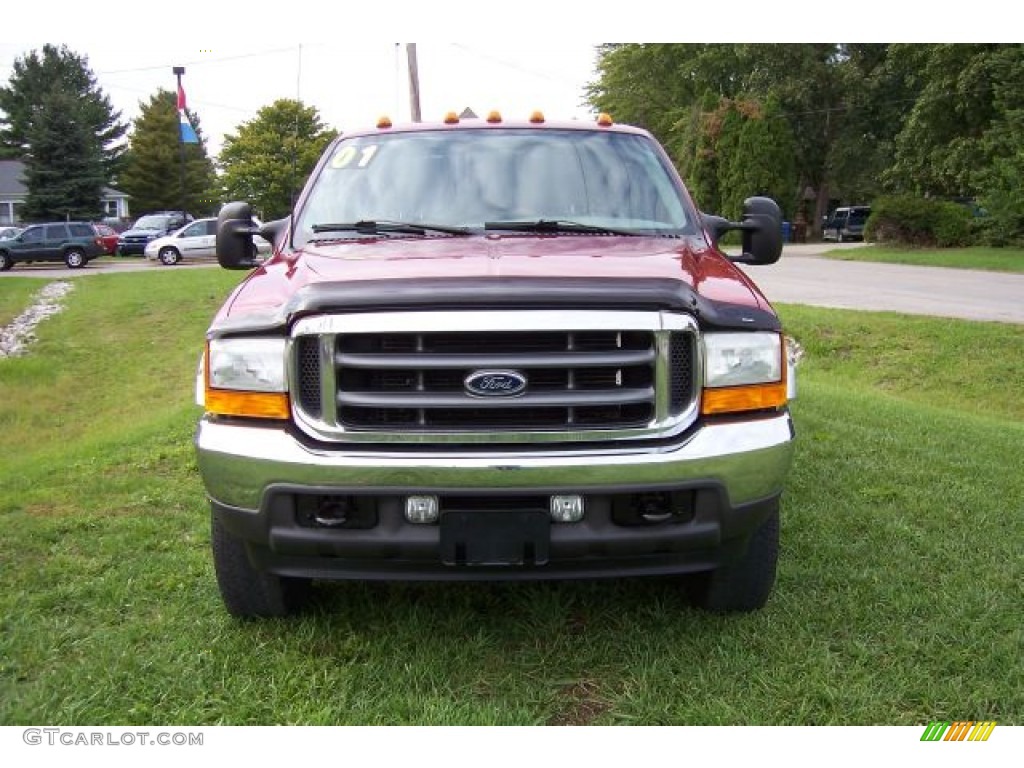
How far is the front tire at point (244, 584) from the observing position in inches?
122

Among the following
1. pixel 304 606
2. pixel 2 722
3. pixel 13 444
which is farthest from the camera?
pixel 13 444

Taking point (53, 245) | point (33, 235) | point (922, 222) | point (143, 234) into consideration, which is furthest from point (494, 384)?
point (143, 234)

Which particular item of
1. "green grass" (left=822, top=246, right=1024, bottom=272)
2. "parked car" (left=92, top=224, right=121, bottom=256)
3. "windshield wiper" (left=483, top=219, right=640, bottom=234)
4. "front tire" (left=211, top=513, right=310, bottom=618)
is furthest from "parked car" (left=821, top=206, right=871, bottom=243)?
"front tire" (left=211, top=513, right=310, bottom=618)

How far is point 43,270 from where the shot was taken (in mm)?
28125

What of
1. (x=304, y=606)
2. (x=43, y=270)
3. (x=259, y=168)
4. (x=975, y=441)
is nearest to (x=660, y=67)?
(x=259, y=168)

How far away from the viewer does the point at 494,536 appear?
2.68 meters

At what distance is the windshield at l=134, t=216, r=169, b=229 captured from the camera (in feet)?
129

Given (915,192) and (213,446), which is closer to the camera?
(213,446)

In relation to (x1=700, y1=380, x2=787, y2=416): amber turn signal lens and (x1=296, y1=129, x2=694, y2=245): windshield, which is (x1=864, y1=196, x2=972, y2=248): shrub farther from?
(x1=700, y1=380, x2=787, y2=416): amber turn signal lens

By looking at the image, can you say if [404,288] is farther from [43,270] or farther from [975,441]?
[43,270]

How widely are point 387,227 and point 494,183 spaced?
24.0 inches

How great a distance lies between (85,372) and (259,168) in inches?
1468

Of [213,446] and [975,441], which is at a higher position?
[213,446]
